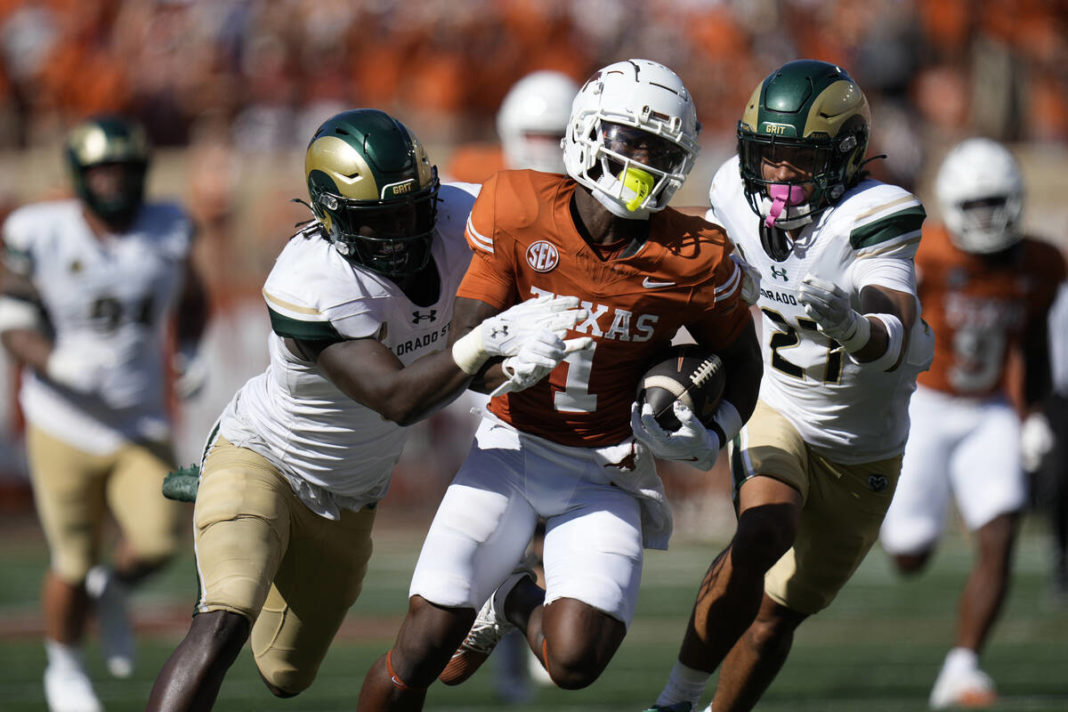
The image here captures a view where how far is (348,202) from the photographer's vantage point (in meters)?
3.91

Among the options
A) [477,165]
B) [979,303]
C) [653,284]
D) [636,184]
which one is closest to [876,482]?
[653,284]

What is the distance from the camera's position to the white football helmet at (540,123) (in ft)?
22.0

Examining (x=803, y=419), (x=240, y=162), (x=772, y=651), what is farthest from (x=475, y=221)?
(x=240, y=162)

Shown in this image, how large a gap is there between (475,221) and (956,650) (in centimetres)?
321

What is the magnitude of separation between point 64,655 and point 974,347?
4.06 meters

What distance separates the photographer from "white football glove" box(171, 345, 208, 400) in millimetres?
6691

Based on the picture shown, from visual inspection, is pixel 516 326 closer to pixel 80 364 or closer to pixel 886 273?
pixel 886 273

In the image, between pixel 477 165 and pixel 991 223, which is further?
pixel 477 165

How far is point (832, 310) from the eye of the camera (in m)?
3.72

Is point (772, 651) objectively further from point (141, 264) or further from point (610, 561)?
point (141, 264)

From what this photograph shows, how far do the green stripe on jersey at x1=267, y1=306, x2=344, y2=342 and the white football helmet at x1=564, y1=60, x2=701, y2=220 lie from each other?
2.48 feet

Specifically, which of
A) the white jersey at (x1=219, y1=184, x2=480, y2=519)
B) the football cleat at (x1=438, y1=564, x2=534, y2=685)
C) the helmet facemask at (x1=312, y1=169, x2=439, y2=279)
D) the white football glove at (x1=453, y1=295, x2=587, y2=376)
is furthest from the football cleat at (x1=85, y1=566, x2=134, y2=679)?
the white football glove at (x1=453, y1=295, x2=587, y2=376)

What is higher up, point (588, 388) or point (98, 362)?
point (588, 388)

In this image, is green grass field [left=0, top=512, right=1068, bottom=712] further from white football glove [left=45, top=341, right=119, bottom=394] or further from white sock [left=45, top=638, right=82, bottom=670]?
white football glove [left=45, top=341, right=119, bottom=394]
